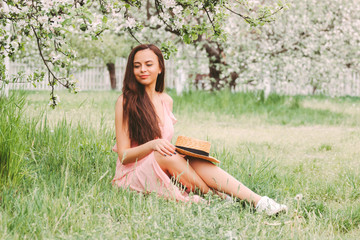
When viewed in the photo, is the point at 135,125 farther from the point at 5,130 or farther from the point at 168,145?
the point at 5,130

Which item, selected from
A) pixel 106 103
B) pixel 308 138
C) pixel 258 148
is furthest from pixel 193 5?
pixel 106 103

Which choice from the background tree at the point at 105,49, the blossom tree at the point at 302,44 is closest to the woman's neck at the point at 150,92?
the blossom tree at the point at 302,44

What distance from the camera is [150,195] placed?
3164mm

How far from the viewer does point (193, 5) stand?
12.4 feet

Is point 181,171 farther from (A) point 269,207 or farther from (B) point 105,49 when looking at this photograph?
(B) point 105,49

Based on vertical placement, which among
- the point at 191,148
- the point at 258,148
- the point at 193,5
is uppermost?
the point at 193,5

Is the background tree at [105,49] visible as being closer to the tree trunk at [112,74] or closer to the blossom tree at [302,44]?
the tree trunk at [112,74]

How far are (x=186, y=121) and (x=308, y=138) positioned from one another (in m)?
2.27

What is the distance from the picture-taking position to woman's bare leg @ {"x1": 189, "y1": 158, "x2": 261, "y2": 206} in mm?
3244

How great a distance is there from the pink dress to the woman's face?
0.66 metres

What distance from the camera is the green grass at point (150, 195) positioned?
8.43 ft

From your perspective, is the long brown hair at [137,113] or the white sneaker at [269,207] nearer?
the white sneaker at [269,207]

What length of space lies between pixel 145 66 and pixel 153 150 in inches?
28.8

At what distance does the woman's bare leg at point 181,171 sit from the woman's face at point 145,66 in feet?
2.25
